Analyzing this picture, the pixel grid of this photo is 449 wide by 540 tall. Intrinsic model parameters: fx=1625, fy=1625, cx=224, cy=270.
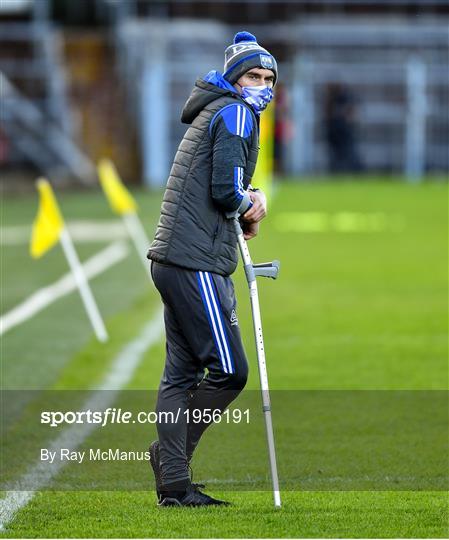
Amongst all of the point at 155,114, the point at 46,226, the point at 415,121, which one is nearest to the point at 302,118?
the point at 415,121

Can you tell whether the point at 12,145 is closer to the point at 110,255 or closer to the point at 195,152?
the point at 110,255

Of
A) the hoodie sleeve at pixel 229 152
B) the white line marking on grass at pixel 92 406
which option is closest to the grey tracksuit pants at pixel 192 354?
the hoodie sleeve at pixel 229 152

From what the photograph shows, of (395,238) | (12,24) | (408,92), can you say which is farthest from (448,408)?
(12,24)

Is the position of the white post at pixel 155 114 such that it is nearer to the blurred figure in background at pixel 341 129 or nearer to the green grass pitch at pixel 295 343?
the blurred figure in background at pixel 341 129

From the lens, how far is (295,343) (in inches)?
492

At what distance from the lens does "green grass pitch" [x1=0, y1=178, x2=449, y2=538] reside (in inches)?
263

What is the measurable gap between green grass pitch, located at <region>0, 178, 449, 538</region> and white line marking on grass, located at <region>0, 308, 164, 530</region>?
0.07 metres

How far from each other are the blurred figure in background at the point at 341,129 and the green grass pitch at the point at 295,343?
47.4ft

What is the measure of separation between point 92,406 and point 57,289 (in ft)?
23.1

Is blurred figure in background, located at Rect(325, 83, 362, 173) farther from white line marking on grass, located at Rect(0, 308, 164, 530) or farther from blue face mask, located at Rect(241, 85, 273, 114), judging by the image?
blue face mask, located at Rect(241, 85, 273, 114)

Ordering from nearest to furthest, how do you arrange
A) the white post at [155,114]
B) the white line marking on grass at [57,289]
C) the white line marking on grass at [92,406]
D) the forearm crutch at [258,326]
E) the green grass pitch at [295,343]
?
the green grass pitch at [295,343], the forearm crutch at [258,326], the white line marking on grass at [92,406], the white line marking on grass at [57,289], the white post at [155,114]

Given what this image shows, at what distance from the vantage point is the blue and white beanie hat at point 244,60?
6.93 meters

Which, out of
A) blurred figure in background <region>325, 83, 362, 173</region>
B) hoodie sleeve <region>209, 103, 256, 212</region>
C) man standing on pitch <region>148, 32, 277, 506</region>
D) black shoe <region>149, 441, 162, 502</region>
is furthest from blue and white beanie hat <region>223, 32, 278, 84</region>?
blurred figure in background <region>325, 83, 362, 173</region>

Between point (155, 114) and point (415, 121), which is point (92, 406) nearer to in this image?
point (155, 114)
